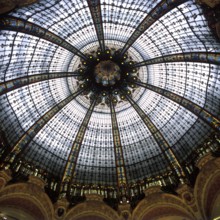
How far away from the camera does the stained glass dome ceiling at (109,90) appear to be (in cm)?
2220

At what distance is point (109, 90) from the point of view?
95.9ft

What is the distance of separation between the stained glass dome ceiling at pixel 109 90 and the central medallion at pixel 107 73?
0.76 meters

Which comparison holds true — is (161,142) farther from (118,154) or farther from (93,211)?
(93,211)

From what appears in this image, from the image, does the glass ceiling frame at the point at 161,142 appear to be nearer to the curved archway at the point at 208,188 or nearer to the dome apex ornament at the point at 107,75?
the dome apex ornament at the point at 107,75

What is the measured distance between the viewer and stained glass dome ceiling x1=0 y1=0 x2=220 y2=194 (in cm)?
2220

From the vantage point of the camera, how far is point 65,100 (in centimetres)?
2748

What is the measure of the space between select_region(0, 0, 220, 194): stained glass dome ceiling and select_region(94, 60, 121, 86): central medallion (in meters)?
0.76

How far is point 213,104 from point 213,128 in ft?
7.67

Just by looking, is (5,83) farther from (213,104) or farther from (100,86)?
(213,104)

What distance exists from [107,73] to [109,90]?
1.97 metres

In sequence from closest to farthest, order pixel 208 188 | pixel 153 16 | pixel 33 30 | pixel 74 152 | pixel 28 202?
pixel 208 188 < pixel 33 30 < pixel 28 202 < pixel 153 16 < pixel 74 152

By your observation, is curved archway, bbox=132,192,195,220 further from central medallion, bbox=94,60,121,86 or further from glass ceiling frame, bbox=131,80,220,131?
central medallion, bbox=94,60,121,86

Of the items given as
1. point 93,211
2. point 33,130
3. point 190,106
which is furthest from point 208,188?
point 33,130

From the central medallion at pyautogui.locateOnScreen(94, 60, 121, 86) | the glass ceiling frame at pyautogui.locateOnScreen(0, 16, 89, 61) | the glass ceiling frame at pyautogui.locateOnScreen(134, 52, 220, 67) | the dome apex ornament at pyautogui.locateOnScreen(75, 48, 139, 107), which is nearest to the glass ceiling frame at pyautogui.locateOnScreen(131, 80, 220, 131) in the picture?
the dome apex ornament at pyautogui.locateOnScreen(75, 48, 139, 107)
